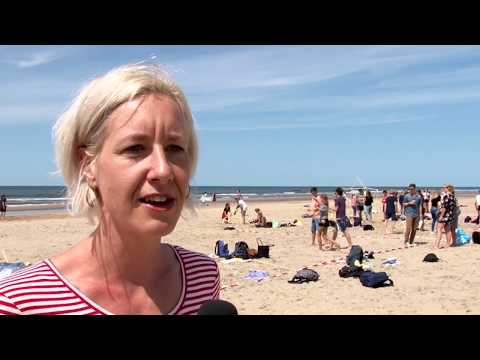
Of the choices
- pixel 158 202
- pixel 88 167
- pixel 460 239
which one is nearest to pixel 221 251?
pixel 460 239

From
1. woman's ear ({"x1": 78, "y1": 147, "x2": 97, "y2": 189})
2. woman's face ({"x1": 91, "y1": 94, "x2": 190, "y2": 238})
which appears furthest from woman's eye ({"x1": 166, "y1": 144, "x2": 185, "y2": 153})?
woman's ear ({"x1": 78, "y1": 147, "x2": 97, "y2": 189})

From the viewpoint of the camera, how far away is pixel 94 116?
1.44m

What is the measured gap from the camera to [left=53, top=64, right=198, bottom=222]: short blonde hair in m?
1.43

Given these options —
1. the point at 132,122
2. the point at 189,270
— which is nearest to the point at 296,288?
the point at 189,270

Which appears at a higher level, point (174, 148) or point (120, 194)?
point (174, 148)

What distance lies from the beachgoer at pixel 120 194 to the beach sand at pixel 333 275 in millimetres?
364

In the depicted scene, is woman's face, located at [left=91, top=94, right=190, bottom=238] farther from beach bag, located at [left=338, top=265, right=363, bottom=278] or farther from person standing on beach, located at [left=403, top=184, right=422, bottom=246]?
person standing on beach, located at [left=403, top=184, right=422, bottom=246]

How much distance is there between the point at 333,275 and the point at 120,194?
10.5 meters

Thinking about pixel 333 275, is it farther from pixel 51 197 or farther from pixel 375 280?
pixel 51 197

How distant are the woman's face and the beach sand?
19.9 inches
